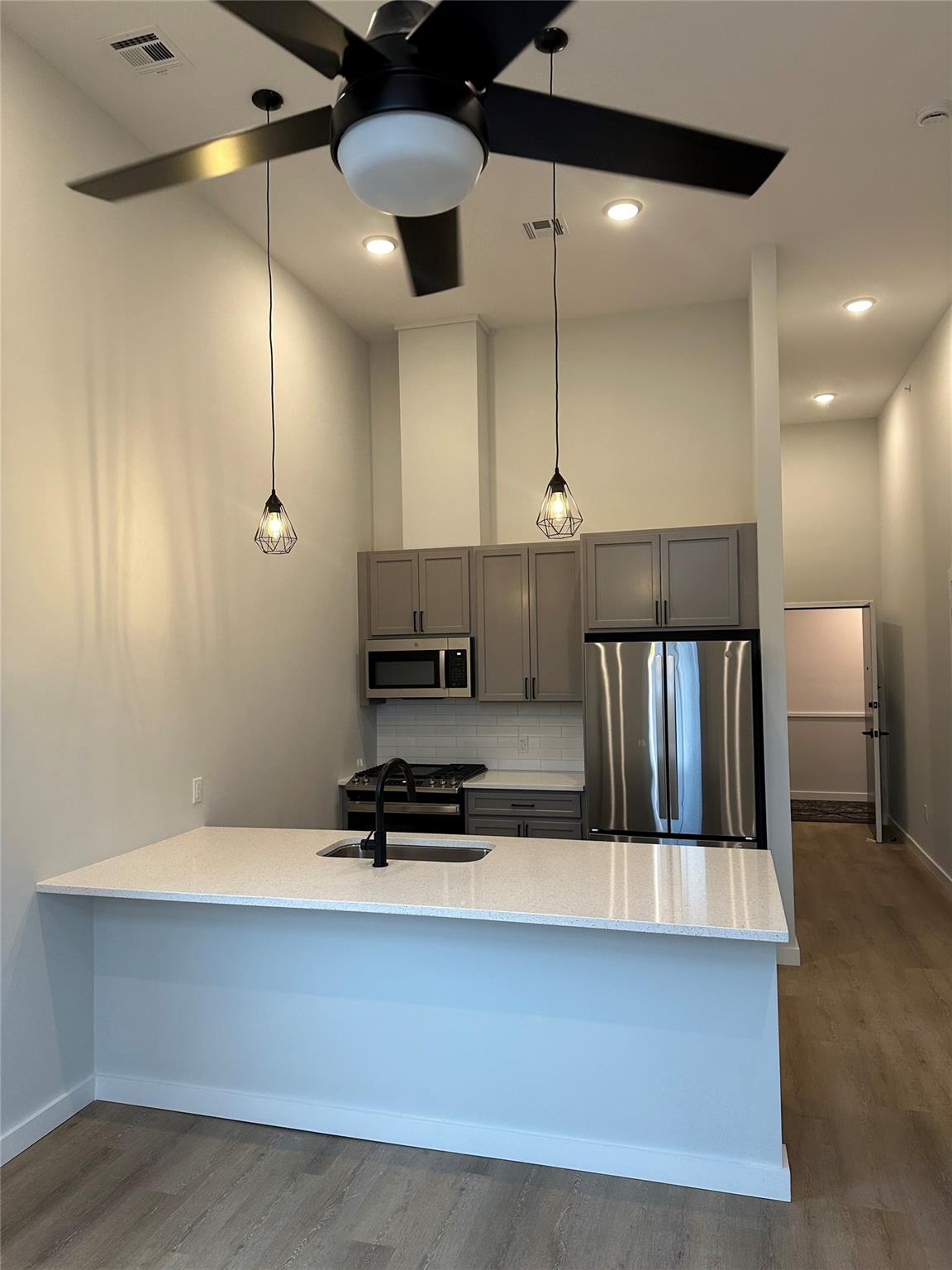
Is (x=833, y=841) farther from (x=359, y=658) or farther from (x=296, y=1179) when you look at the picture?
(x=296, y=1179)

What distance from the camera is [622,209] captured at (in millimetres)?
3924

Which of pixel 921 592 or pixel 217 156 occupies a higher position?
pixel 217 156

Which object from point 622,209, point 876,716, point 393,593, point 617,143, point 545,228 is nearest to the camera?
point 617,143

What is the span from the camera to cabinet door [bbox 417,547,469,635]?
507 cm

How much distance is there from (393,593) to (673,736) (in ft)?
6.11

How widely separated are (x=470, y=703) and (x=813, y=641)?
4.86m

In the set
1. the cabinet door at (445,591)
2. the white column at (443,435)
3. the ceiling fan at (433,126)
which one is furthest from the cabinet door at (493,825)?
the ceiling fan at (433,126)

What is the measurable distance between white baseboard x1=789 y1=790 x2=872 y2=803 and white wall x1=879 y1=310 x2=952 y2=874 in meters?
0.94

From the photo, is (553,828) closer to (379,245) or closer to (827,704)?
(379,245)

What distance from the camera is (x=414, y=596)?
5168mm

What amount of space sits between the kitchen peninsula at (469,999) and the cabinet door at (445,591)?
83.1 inches

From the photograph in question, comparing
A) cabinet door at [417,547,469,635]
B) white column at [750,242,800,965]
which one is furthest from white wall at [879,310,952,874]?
cabinet door at [417,547,469,635]

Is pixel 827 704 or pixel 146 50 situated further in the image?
pixel 827 704

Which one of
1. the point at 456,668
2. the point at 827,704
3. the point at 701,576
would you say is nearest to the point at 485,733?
the point at 456,668
